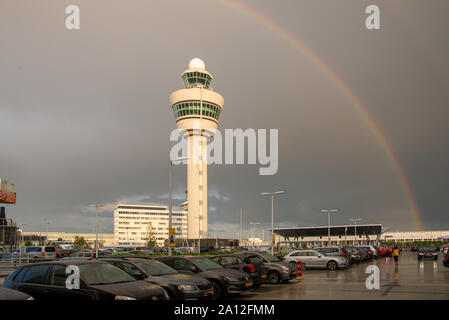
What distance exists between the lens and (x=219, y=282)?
16766 millimetres

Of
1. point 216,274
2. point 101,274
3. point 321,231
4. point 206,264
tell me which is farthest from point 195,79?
point 101,274

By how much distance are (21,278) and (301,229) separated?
130m

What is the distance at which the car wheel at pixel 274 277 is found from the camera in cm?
2245

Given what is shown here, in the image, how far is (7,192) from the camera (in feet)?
265

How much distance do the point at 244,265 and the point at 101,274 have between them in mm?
9843

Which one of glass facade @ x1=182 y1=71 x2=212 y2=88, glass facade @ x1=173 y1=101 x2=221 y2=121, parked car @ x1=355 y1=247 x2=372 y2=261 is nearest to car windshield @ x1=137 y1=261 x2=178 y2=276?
parked car @ x1=355 y1=247 x2=372 y2=261

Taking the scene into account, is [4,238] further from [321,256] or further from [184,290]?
[184,290]

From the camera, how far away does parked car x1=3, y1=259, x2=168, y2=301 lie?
10609 mm

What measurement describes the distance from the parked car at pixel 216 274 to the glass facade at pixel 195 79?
95126 mm

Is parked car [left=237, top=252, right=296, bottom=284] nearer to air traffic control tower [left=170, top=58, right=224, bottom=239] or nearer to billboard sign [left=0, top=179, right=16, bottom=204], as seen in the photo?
billboard sign [left=0, top=179, right=16, bottom=204]

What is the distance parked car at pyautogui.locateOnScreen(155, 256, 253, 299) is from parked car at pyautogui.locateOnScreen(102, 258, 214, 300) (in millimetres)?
1855

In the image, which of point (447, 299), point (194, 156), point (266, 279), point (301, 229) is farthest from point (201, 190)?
point (447, 299)

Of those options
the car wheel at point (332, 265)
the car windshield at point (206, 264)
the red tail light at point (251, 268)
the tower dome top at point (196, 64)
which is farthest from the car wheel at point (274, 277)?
the tower dome top at point (196, 64)

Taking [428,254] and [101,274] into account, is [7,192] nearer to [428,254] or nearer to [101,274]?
[428,254]
